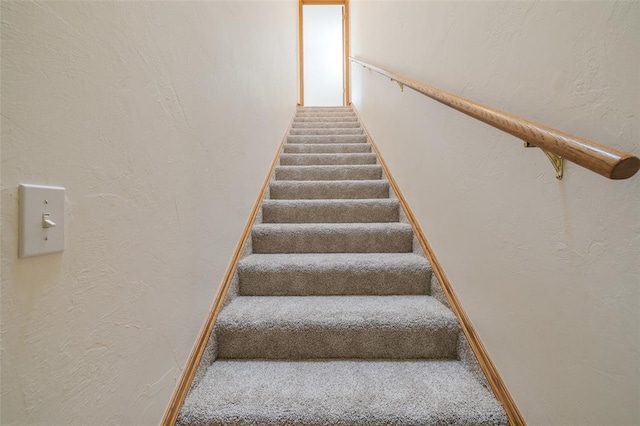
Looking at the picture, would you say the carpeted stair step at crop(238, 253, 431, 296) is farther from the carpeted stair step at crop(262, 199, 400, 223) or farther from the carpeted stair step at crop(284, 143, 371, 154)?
the carpeted stair step at crop(284, 143, 371, 154)

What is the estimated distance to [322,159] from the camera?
2475 millimetres

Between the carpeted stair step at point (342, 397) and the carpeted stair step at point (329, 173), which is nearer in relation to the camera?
the carpeted stair step at point (342, 397)

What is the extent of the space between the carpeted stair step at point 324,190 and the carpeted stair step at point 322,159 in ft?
1.64

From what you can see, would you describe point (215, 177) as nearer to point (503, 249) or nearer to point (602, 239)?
point (503, 249)

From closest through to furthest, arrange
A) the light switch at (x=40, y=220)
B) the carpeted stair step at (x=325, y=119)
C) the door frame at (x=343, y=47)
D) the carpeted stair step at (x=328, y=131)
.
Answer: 1. the light switch at (x=40, y=220)
2. the carpeted stair step at (x=328, y=131)
3. the carpeted stair step at (x=325, y=119)
4. the door frame at (x=343, y=47)

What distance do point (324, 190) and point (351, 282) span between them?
0.81 m

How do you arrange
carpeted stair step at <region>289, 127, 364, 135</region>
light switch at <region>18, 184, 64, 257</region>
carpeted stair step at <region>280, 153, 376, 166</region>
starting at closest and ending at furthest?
light switch at <region>18, 184, 64, 257</region> < carpeted stair step at <region>280, 153, 376, 166</region> < carpeted stair step at <region>289, 127, 364, 135</region>

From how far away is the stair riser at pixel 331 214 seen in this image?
1770 mm

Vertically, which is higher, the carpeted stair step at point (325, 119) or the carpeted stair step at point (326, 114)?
the carpeted stair step at point (326, 114)

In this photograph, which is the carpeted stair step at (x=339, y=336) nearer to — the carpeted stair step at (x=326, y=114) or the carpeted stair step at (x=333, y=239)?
the carpeted stair step at (x=333, y=239)

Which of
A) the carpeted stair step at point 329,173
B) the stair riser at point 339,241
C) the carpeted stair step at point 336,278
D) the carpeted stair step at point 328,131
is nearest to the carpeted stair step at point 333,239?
the stair riser at point 339,241

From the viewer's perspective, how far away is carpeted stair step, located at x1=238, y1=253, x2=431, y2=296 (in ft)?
4.33

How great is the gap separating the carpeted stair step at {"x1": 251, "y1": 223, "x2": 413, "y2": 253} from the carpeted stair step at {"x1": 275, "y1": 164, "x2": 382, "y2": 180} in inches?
28.3

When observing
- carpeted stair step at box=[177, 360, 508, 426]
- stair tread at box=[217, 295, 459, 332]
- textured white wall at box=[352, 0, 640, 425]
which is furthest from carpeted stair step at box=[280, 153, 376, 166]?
carpeted stair step at box=[177, 360, 508, 426]
